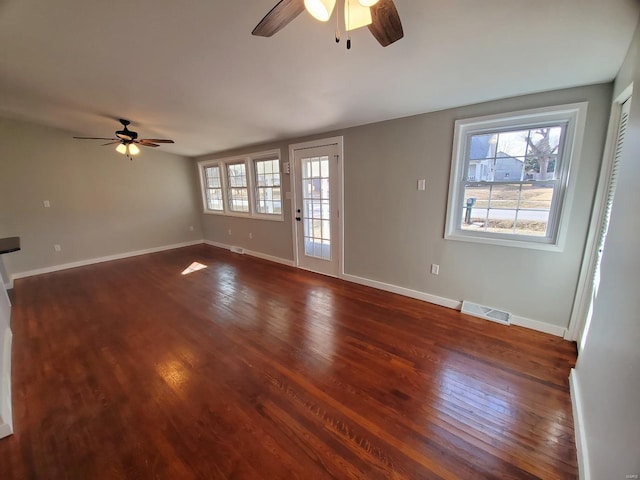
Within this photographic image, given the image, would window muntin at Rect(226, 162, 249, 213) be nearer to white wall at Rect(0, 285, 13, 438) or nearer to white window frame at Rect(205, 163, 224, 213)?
white window frame at Rect(205, 163, 224, 213)

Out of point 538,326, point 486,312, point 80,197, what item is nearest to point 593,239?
point 538,326

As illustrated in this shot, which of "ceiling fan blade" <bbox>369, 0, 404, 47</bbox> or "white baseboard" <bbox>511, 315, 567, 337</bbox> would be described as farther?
"white baseboard" <bbox>511, 315, 567, 337</bbox>

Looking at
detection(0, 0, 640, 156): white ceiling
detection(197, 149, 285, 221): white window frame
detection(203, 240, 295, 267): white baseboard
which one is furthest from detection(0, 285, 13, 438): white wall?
detection(197, 149, 285, 221): white window frame

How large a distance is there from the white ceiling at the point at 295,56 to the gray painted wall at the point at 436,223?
0.18 metres

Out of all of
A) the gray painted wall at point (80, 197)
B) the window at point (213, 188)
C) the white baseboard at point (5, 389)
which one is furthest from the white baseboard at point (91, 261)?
the white baseboard at point (5, 389)

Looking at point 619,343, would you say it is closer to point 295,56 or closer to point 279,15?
point 279,15

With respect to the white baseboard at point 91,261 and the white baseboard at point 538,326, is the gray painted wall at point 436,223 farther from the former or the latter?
the white baseboard at point 91,261

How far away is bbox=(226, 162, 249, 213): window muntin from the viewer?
5023 millimetres

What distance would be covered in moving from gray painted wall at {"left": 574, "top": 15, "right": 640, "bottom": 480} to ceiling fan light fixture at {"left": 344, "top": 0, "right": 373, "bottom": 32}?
1.39m

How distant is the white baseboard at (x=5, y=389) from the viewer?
1.40m

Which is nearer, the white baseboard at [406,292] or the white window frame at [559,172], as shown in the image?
the white window frame at [559,172]

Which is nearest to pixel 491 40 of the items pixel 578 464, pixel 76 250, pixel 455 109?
pixel 455 109

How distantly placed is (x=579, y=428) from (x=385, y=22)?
240 centimetres

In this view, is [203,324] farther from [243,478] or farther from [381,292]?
[381,292]
